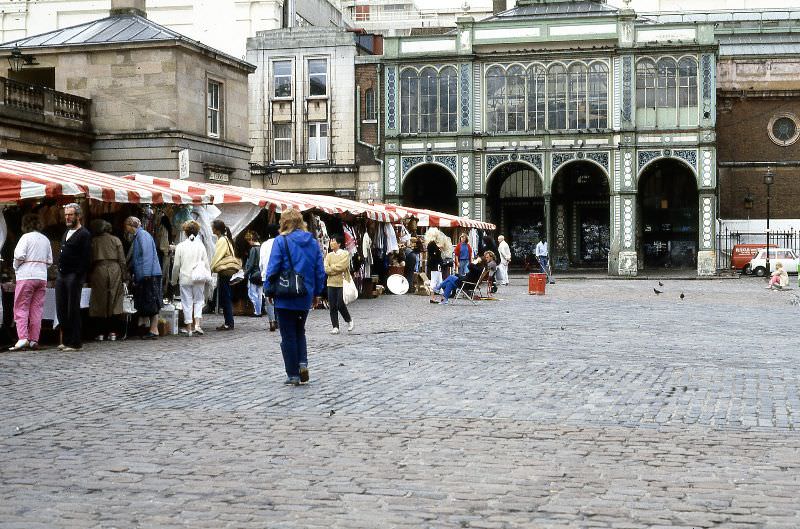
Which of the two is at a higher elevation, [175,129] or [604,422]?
[175,129]

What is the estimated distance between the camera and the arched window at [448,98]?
49.5 metres

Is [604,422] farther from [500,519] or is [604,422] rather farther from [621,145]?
[621,145]

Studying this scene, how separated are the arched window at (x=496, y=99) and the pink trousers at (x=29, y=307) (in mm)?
36053

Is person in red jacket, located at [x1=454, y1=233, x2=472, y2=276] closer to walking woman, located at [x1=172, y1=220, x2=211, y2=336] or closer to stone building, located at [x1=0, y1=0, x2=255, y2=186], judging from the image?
stone building, located at [x1=0, y1=0, x2=255, y2=186]

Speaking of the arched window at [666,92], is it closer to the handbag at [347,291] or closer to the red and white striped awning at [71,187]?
the handbag at [347,291]

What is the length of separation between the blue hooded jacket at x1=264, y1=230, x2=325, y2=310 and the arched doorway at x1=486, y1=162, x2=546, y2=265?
1597 inches

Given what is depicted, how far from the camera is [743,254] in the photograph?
47.3 m

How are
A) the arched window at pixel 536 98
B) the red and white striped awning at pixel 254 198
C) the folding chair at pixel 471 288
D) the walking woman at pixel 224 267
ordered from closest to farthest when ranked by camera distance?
the walking woman at pixel 224 267
the red and white striped awning at pixel 254 198
the folding chair at pixel 471 288
the arched window at pixel 536 98

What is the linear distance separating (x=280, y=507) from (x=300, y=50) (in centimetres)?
4777

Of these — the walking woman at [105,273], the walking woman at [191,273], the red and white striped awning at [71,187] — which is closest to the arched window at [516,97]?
the red and white striped awning at [71,187]

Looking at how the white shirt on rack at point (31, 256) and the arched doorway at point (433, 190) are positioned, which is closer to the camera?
the white shirt on rack at point (31, 256)

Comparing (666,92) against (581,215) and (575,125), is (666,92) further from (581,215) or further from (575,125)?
(581,215)

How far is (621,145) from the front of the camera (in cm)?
4781

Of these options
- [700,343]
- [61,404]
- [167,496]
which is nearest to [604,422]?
[167,496]
